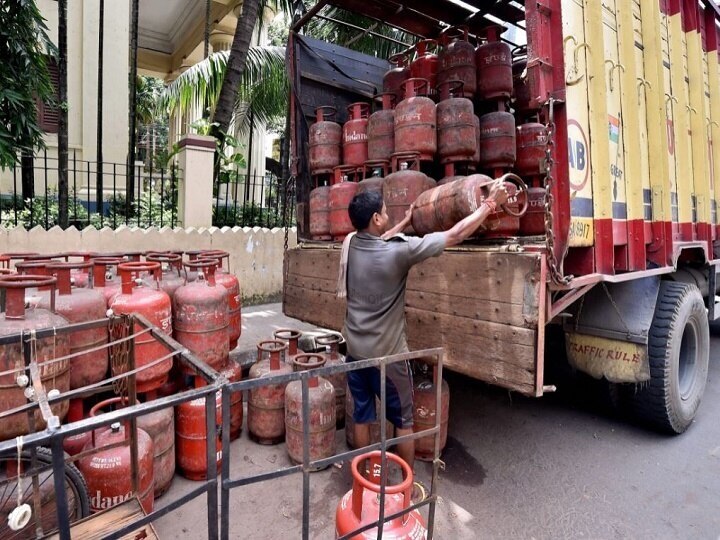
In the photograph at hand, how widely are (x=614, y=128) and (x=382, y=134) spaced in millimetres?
1634

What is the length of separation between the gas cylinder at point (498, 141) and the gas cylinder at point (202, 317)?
220 cm

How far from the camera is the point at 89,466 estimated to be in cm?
221

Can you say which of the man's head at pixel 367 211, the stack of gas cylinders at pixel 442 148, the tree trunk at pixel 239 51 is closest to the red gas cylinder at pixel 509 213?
the stack of gas cylinders at pixel 442 148

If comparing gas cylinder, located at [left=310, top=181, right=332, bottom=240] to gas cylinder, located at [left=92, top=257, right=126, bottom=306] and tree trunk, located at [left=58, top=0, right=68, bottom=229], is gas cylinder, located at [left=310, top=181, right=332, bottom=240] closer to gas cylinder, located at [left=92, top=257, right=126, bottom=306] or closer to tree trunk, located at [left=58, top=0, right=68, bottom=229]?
gas cylinder, located at [left=92, top=257, right=126, bottom=306]

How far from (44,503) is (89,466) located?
0.23 metres

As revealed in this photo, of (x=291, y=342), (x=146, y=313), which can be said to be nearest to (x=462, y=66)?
(x=291, y=342)

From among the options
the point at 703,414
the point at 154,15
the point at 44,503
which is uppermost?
the point at 154,15

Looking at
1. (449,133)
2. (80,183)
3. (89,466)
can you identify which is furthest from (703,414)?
(80,183)

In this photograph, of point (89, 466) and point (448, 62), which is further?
point (448, 62)

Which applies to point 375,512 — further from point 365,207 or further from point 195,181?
point 195,181

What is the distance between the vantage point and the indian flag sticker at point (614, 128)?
2.89 m

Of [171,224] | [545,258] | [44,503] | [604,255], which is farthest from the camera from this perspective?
[171,224]

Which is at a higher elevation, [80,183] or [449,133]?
[80,183]

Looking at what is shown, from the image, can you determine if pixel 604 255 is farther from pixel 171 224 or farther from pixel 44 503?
pixel 171 224
